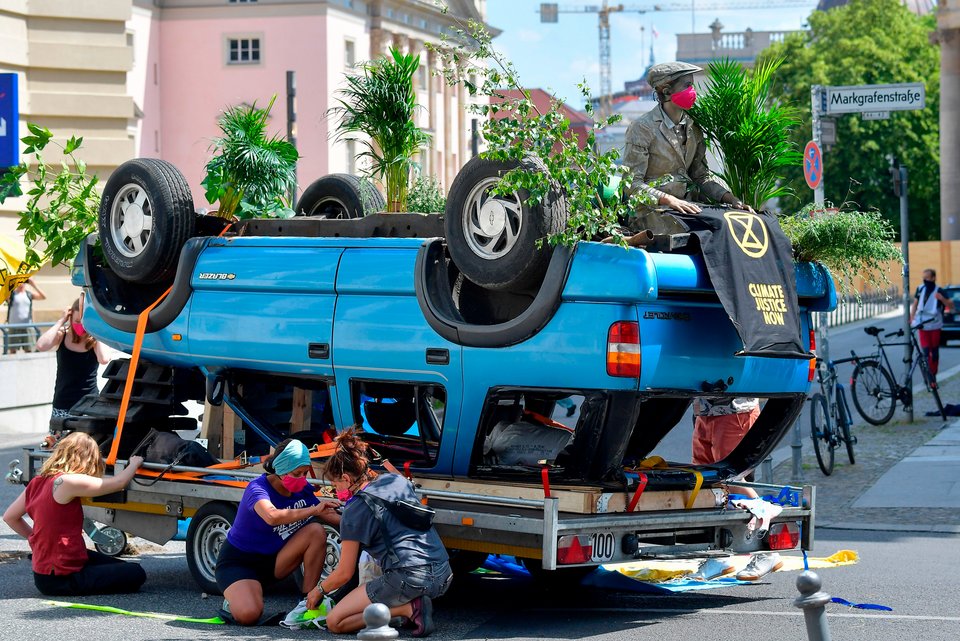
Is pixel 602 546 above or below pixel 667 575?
above

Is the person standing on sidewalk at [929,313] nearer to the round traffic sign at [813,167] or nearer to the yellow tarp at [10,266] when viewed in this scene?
the round traffic sign at [813,167]

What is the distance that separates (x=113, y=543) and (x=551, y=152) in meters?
4.77

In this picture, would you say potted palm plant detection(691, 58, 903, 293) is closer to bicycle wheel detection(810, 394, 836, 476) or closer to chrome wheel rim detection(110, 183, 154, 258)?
chrome wheel rim detection(110, 183, 154, 258)

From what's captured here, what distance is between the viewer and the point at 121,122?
87.1 feet

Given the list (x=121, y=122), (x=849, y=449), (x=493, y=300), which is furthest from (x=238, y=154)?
(x=121, y=122)

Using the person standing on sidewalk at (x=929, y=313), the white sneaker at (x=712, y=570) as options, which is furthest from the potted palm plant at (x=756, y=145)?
the person standing on sidewalk at (x=929, y=313)

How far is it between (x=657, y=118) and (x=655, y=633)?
301 centimetres

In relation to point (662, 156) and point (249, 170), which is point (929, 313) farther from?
point (662, 156)

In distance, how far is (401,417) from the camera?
938 centimetres

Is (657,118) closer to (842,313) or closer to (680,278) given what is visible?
(680,278)

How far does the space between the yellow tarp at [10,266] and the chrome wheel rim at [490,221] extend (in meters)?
7.10

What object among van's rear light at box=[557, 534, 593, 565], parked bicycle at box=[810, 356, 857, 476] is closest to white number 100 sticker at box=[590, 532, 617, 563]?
van's rear light at box=[557, 534, 593, 565]

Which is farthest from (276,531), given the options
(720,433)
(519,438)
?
(720,433)

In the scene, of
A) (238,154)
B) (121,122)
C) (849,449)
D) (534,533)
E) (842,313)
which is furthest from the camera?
(842,313)
